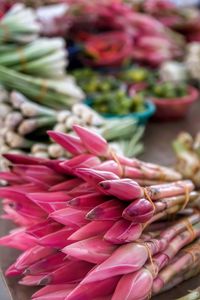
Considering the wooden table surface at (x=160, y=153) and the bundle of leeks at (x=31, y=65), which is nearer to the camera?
the wooden table surface at (x=160, y=153)

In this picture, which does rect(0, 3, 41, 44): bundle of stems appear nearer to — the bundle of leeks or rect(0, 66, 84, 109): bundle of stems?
the bundle of leeks

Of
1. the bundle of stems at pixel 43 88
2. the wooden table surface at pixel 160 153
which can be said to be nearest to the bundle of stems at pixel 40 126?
the bundle of stems at pixel 43 88

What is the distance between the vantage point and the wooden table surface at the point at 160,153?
1186 millimetres

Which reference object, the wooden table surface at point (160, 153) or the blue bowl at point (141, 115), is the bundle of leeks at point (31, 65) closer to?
the blue bowl at point (141, 115)

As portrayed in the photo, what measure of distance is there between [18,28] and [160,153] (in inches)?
37.6

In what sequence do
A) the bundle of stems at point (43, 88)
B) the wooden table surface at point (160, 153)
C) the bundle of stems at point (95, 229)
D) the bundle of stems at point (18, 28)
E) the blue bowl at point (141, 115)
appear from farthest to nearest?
the bundle of stems at point (18, 28) < the blue bowl at point (141, 115) < the bundle of stems at point (43, 88) < the wooden table surface at point (160, 153) < the bundle of stems at point (95, 229)

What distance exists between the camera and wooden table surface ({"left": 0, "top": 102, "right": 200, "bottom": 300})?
119 centimetres

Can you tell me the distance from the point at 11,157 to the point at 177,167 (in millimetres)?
625

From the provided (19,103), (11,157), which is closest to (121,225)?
(11,157)

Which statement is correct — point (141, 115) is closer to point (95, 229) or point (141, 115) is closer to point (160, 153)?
point (160, 153)

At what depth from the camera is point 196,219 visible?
133 centimetres

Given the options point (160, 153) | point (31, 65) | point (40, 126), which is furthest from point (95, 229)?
point (31, 65)

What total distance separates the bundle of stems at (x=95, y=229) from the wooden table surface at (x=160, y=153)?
38mm

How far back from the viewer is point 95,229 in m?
1.08
